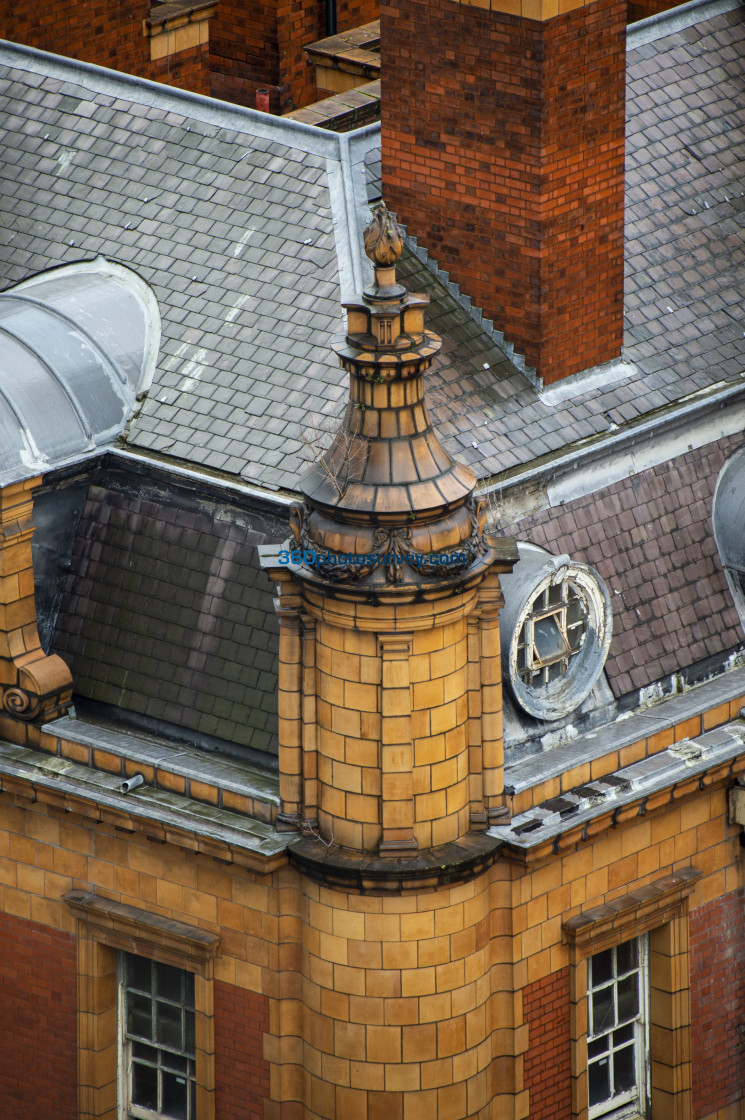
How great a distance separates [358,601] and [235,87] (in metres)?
18.0

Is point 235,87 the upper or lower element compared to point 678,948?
upper

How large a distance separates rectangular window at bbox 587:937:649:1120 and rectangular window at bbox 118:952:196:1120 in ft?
15.1

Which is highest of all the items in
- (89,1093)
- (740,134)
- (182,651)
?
(740,134)

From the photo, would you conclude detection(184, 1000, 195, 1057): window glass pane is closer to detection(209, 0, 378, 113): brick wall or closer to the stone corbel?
the stone corbel

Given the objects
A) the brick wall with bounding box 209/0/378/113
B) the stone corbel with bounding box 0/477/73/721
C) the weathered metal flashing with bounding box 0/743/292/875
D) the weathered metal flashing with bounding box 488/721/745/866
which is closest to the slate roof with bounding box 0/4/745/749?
the stone corbel with bounding box 0/477/73/721

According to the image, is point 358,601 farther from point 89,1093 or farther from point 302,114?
point 302,114

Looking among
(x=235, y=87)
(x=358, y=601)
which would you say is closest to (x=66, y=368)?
(x=358, y=601)

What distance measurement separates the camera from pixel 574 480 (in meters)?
25.2

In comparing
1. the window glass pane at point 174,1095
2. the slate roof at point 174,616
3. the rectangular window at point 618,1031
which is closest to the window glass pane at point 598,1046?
the rectangular window at point 618,1031

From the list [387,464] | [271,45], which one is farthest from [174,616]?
[271,45]

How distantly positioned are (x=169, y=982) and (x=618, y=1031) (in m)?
5.28

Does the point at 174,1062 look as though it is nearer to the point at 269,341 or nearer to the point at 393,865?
the point at 393,865

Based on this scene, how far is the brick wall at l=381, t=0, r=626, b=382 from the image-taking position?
969 inches

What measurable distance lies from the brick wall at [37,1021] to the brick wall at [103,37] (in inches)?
542
